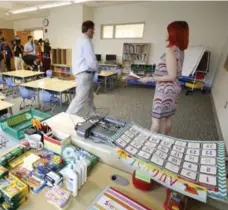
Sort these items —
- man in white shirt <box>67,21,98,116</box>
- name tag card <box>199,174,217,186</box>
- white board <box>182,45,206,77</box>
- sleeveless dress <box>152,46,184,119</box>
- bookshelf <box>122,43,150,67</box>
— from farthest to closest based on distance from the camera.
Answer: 1. bookshelf <box>122,43,150,67</box>
2. white board <box>182,45,206,77</box>
3. man in white shirt <box>67,21,98,116</box>
4. sleeveless dress <box>152,46,184,119</box>
5. name tag card <box>199,174,217,186</box>

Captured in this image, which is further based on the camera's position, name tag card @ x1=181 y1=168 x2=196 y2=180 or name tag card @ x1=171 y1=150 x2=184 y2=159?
name tag card @ x1=171 y1=150 x2=184 y2=159

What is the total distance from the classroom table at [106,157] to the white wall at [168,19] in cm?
591

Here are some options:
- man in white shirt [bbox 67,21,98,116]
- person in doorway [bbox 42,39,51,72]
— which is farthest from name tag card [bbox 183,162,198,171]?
person in doorway [bbox 42,39,51,72]

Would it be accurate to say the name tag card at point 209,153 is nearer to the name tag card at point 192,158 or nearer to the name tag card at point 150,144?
the name tag card at point 192,158

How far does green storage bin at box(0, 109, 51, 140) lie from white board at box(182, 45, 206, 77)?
4.99 m

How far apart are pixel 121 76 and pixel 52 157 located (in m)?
6.31

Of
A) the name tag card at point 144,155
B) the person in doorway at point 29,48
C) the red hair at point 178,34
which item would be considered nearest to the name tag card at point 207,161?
the name tag card at point 144,155

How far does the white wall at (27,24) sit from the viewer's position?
8.74 metres

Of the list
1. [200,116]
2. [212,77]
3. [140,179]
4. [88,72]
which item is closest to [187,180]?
[140,179]

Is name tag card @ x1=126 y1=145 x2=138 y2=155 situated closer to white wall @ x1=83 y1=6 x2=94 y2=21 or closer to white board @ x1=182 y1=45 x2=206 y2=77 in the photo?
white board @ x1=182 y1=45 x2=206 y2=77

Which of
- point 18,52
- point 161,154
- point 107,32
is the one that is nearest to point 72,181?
point 161,154

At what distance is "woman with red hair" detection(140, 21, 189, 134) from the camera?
→ 1488 millimetres

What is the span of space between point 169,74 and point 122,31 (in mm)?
6067

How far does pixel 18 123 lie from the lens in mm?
1464
